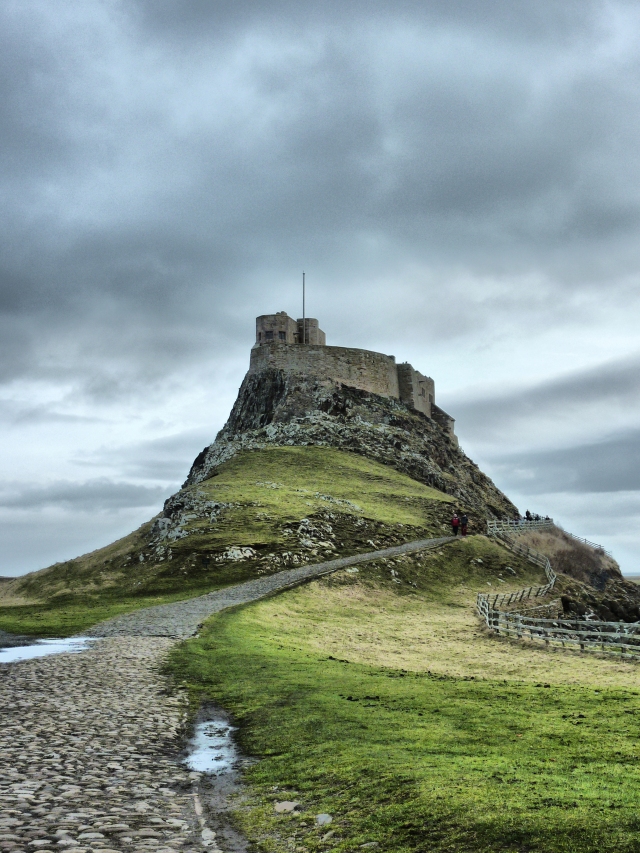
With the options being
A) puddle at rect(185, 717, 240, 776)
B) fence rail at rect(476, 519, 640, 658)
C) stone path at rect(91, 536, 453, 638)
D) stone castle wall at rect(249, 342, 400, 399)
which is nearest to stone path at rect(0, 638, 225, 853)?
puddle at rect(185, 717, 240, 776)

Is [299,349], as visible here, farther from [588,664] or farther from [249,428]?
[588,664]

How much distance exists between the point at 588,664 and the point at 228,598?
23.3 meters

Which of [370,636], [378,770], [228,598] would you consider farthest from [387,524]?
[378,770]

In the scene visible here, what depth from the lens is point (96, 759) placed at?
14.1 m

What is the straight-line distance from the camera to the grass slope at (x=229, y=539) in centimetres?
5100

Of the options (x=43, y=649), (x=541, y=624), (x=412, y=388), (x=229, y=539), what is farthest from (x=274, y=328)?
(x=43, y=649)

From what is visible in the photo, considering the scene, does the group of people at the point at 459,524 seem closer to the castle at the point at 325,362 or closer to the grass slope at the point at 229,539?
the grass slope at the point at 229,539

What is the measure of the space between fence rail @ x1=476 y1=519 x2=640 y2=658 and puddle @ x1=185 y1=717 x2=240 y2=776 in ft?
56.9

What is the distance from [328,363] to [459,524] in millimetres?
47651

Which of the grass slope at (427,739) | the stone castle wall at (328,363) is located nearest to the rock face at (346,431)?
the stone castle wall at (328,363)

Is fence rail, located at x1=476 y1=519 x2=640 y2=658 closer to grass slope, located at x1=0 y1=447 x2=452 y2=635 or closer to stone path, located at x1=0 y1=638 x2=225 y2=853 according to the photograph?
grass slope, located at x1=0 y1=447 x2=452 y2=635

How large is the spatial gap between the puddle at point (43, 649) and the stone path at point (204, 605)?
80.1 inches

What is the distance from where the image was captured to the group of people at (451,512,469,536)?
2832 inches

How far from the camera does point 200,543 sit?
59.3 metres
